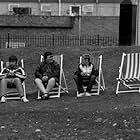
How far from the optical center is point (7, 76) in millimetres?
9703

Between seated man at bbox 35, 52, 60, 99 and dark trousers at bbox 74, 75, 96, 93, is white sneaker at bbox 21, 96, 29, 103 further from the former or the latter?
dark trousers at bbox 74, 75, 96, 93

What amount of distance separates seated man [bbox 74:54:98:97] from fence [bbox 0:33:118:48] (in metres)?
10.1

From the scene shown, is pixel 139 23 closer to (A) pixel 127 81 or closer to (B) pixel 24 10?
(B) pixel 24 10

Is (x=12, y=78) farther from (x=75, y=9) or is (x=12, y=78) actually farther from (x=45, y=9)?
(x=75, y=9)

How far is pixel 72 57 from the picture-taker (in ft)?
48.1

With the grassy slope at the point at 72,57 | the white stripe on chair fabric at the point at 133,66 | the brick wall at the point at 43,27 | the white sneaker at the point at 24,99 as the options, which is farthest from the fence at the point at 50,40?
the white sneaker at the point at 24,99

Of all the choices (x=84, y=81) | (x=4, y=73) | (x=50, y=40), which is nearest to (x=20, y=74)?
(x=4, y=73)

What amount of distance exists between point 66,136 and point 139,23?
740 inches

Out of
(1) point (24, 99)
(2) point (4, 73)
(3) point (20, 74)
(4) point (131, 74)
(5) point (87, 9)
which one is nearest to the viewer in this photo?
(1) point (24, 99)

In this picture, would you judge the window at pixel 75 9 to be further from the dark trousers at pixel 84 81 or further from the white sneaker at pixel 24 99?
the white sneaker at pixel 24 99

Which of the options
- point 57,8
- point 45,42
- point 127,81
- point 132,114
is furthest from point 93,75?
point 57,8

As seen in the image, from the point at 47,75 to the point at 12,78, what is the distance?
0.77 metres

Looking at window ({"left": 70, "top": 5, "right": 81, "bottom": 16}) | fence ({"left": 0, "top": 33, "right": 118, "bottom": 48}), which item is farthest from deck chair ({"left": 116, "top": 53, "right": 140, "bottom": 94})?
window ({"left": 70, "top": 5, "right": 81, "bottom": 16})

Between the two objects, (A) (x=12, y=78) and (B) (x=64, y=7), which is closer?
(A) (x=12, y=78)
